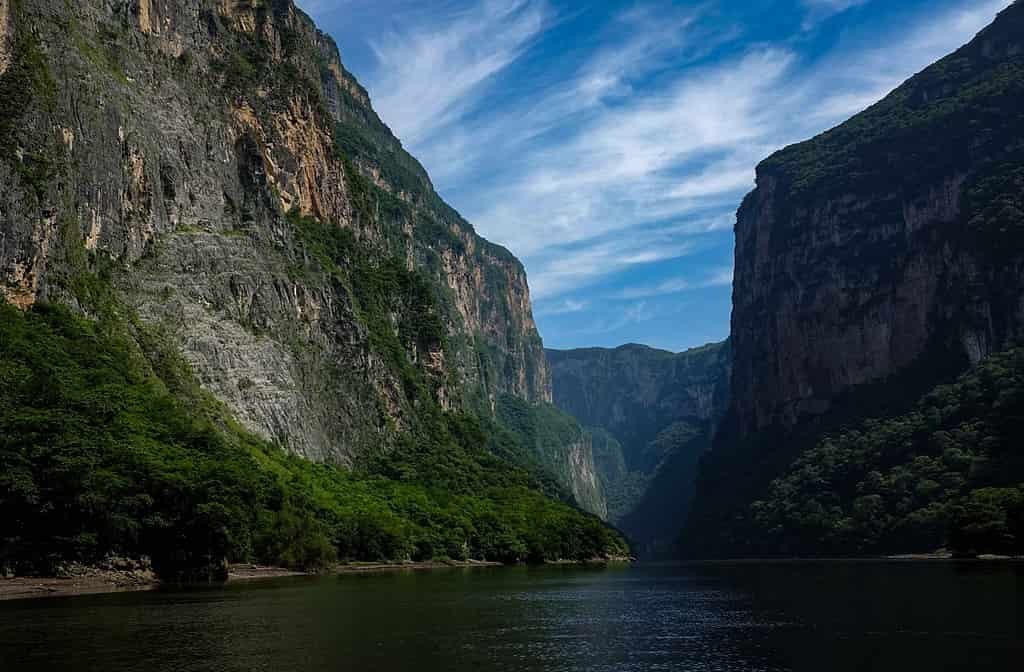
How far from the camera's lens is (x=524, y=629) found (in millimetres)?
46062

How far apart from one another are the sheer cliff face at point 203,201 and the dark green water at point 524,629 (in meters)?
46.9

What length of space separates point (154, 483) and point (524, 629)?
37.1m

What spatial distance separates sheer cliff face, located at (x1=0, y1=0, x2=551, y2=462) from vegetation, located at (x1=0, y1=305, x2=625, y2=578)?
6.88 m

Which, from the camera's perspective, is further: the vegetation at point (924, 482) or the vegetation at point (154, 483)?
the vegetation at point (924, 482)

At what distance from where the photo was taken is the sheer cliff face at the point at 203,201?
9769cm

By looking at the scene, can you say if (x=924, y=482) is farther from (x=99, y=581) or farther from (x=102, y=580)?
(x=99, y=581)

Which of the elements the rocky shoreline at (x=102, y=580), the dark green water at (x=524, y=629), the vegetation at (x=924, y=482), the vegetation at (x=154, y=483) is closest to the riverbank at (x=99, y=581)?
the rocky shoreline at (x=102, y=580)

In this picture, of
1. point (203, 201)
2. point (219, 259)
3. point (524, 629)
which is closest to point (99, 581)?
point (524, 629)

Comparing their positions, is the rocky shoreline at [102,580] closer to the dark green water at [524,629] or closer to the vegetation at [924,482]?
the dark green water at [524,629]

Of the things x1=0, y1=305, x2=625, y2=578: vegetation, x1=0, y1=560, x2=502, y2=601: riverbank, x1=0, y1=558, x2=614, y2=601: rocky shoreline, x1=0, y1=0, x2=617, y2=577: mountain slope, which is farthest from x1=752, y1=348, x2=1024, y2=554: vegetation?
x1=0, y1=558, x2=614, y2=601: rocky shoreline

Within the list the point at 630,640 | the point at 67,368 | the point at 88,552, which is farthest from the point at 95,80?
the point at 630,640

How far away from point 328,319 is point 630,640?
106206 mm

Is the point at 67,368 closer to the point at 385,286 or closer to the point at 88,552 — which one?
the point at 88,552

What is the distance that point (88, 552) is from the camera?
222 ft
